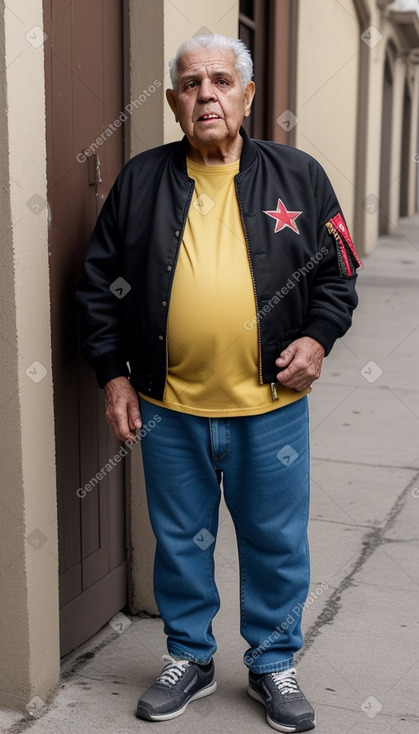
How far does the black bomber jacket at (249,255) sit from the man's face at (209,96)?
0.37ft

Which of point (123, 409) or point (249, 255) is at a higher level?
point (249, 255)

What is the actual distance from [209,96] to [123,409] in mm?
955

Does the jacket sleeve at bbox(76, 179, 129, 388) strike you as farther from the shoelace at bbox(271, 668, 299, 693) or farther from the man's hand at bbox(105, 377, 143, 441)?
the shoelace at bbox(271, 668, 299, 693)

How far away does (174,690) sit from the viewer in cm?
316

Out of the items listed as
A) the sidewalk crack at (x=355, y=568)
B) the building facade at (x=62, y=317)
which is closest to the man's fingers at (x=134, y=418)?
the building facade at (x=62, y=317)

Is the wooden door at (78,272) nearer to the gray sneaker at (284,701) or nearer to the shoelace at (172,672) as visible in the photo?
the shoelace at (172,672)

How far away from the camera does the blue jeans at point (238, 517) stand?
119 inches

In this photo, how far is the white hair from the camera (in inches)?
113

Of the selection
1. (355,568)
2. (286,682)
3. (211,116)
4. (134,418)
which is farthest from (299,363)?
(355,568)

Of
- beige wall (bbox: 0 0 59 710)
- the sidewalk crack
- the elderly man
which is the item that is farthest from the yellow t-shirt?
the sidewalk crack

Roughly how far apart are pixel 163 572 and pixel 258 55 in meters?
4.59

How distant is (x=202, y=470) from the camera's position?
3.09m

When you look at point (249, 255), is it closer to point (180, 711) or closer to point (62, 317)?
point (62, 317)

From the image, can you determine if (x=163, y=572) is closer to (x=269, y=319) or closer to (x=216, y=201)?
(x=269, y=319)
